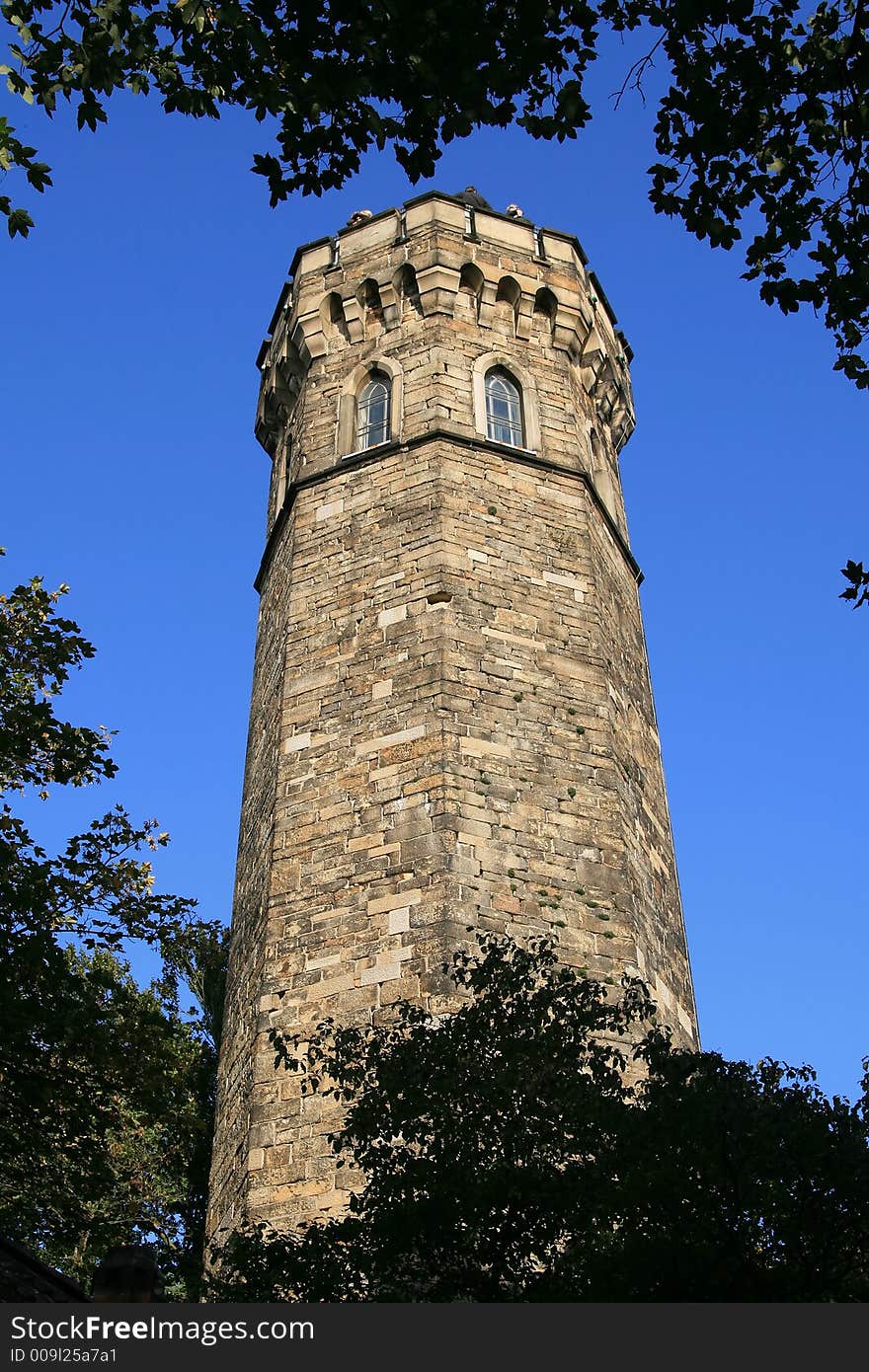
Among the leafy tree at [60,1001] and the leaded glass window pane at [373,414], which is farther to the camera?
the leaded glass window pane at [373,414]

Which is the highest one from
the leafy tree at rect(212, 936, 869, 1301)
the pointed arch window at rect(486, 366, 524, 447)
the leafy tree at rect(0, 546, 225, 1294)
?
the pointed arch window at rect(486, 366, 524, 447)

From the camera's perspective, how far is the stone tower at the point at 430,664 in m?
12.8

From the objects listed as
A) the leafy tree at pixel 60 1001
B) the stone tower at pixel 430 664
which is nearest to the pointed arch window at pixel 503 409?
the stone tower at pixel 430 664

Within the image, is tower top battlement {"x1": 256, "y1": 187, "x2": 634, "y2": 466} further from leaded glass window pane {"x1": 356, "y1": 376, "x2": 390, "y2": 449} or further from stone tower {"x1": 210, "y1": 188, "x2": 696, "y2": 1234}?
leaded glass window pane {"x1": 356, "y1": 376, "x2": 390, "y2": 449}

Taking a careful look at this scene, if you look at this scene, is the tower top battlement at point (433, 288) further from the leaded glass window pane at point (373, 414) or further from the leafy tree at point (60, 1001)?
the leafy tree at point (60, 1001)

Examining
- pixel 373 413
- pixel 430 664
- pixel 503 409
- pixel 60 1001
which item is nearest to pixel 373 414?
pixel 373 413

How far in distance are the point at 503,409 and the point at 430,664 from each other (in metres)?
4.64

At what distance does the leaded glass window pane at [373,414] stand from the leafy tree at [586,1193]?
999 centimetres

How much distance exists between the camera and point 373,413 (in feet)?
58.3

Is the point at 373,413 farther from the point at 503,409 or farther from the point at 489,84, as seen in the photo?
the point at 489,84

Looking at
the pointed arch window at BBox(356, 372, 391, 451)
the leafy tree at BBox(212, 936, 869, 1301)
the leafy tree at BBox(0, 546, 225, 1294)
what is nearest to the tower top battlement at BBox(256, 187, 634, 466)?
the pointed arch window at BBox(356, 372, 391, 451)

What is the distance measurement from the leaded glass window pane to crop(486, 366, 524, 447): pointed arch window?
4.07 ft

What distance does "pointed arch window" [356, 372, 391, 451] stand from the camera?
57.1ft
